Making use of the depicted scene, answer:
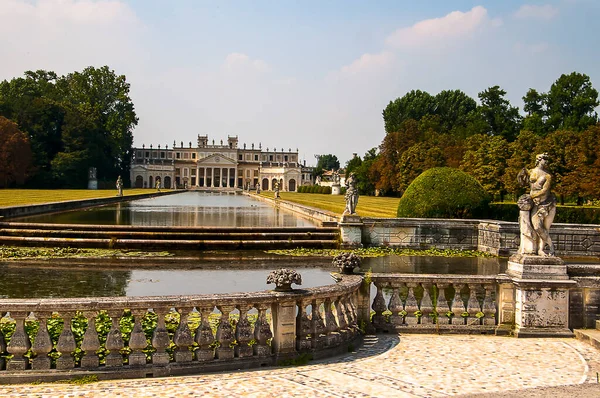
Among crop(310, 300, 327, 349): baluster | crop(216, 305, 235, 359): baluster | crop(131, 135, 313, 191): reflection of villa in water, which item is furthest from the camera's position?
crop(131, 135, 313, 191): reflection of villa in water

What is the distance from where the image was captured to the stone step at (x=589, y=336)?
7.43 meters

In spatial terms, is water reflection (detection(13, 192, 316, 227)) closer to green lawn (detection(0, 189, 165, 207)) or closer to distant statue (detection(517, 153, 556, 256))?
green lawn (detection(0, 189, 165, 207))

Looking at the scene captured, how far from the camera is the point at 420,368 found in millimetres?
6297

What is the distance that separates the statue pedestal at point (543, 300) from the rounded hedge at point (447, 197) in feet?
44.6

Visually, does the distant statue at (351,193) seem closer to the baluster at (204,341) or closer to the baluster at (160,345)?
the baluster at (204,341)

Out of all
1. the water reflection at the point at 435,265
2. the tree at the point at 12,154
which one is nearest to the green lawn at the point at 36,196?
the tree at the point at 12,154

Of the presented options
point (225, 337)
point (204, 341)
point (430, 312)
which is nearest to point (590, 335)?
point (430, 312)

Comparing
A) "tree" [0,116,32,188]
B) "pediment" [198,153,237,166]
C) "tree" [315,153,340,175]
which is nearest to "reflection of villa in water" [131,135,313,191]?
"pediment" [198,153,237,166]

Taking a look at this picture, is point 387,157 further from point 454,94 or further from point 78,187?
point 78,187

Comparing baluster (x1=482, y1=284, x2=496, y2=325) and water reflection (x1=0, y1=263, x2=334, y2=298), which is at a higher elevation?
baluster (x1=482, y1=284, x2=496, y2=325)

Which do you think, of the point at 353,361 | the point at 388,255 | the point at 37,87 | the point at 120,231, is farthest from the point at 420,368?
the point at 37,87

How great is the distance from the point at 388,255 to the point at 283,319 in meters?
11.7

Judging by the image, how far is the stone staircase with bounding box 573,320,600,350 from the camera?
24.4 ft

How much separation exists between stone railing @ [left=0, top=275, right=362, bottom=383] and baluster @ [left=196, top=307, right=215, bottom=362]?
1 cm
